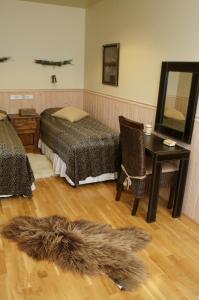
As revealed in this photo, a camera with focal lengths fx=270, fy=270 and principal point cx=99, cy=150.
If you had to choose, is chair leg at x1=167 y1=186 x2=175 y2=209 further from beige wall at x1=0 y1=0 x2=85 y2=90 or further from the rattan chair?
beige wall at x1=0 y1=0 x2=85 y2=90

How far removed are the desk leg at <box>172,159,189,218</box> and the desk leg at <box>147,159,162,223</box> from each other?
9.5 inches

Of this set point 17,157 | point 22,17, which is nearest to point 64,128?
point 17,157

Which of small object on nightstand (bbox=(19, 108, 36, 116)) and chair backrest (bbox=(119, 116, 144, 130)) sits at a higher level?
chair backrest (bbox=(119, 116, 144, 130))

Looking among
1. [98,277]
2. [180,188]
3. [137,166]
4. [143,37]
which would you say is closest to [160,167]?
[137,166]

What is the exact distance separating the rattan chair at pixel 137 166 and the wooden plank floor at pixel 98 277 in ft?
1.10

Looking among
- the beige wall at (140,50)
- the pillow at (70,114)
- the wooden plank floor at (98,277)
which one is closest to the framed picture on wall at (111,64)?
the beige wall at (140,50)

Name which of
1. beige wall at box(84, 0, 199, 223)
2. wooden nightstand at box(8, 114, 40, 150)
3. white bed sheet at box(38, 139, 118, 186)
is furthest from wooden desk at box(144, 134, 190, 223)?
wooden nightstand at box(8, 114, 40, 150)

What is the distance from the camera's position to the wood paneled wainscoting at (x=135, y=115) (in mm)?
2656

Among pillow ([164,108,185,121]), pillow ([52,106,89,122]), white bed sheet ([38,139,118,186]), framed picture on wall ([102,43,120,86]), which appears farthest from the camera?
pillow ([52,106,89,122])

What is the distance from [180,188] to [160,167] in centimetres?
35

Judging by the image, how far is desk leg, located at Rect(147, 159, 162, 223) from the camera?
99.2 inches

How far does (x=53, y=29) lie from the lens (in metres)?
4.64

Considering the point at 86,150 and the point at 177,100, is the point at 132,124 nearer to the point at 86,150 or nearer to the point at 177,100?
the point at 177,100

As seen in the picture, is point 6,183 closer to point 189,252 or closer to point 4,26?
point 189,252
